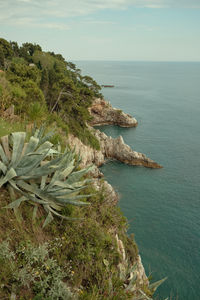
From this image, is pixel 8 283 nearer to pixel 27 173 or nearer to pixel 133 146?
pixel 27 173

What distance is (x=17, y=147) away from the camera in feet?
13.7

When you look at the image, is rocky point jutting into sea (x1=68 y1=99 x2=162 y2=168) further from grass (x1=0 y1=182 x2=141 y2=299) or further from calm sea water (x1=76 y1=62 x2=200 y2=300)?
grass (x1=0 y1=182 x2=141 y2=299)

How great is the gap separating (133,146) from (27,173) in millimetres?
34741

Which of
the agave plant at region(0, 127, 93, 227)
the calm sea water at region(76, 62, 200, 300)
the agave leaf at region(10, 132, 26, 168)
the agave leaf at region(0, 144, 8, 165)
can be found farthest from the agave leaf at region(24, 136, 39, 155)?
the calm sea water at region(76, 62, 200, 300)

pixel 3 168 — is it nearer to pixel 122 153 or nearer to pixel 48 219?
pixel 48 219

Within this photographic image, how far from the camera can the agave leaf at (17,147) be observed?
4.07m

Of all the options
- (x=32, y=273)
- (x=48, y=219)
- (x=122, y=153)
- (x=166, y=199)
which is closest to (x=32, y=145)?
(x=48, y=219)

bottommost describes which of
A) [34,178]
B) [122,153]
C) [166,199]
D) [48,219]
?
[166,199]

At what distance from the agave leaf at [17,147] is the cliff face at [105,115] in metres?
45.2

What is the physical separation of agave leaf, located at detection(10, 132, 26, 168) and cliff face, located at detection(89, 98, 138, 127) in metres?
45.2

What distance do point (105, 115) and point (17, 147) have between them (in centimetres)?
4650

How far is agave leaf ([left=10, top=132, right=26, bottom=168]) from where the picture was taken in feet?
13.3

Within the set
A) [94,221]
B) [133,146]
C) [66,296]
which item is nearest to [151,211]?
[133,146]

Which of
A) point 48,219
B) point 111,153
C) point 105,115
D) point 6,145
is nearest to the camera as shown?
point 48,219
